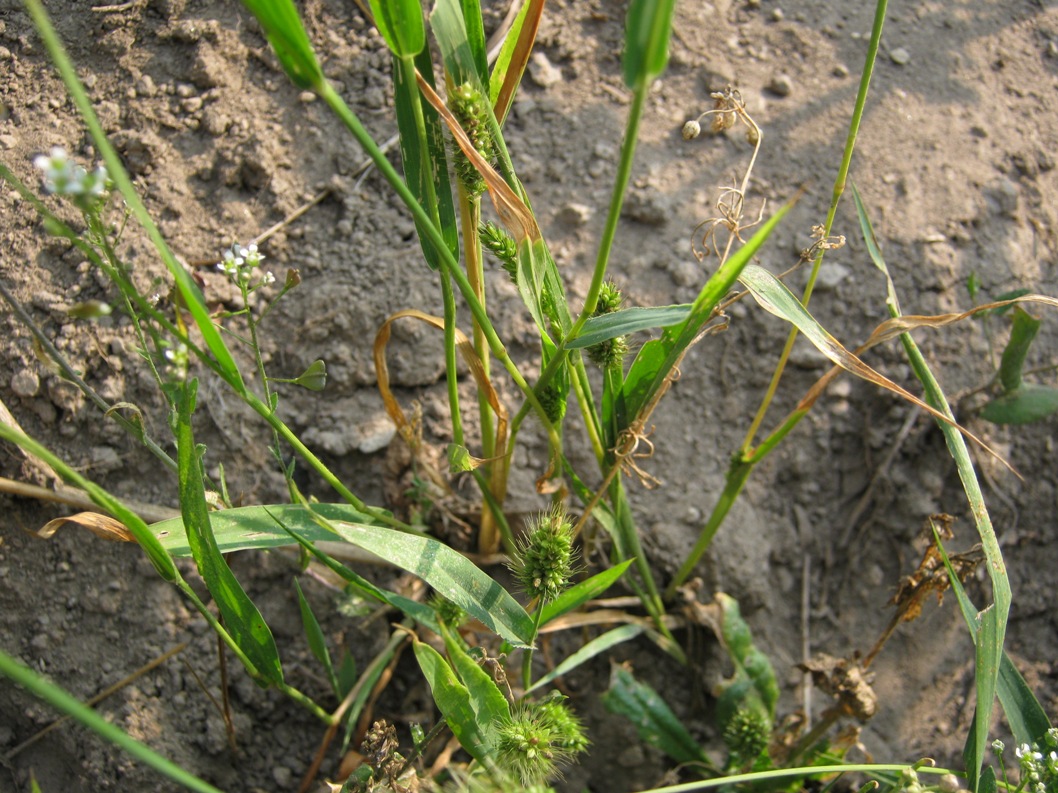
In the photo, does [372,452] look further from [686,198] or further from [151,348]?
[686,198]

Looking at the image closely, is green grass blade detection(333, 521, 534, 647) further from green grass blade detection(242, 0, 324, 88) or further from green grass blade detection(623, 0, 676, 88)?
green grass blade detection(623, 0, 676, 88)

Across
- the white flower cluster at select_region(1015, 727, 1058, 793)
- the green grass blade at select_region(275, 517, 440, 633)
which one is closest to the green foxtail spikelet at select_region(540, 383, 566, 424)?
the green grass blade at select_region(275, 517, 440, 633)

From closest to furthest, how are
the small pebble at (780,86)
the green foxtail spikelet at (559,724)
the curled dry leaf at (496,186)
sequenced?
the curled dry leaf at (496,186), the green foxtail spikelet at (559,724), the small pebble at (780,86)

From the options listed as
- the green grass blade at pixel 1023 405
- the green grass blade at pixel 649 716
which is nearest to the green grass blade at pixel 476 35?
the green grass blade at pixel 649 716

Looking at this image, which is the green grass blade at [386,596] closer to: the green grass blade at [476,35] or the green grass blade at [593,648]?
the green grass blade at [593,648]

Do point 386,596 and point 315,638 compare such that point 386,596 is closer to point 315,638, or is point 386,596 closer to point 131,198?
point 315,638

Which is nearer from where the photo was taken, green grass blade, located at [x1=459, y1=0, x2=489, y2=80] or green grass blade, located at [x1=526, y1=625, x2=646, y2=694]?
green grass blade, located at [x1=459, y1=0, x2=489, y2=80]
